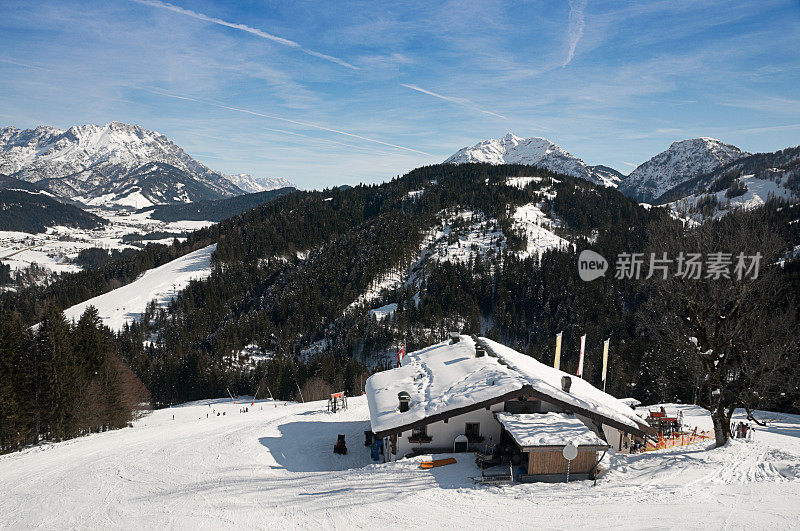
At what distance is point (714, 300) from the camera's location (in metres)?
21.9

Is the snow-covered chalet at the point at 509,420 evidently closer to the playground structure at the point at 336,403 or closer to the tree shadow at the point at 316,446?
the tree shadow at the point at 316,446

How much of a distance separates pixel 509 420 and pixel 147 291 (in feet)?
523

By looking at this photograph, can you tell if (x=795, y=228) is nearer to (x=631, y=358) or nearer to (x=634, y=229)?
(x=634, y=229)

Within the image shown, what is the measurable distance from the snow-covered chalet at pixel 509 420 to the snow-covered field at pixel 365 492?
132 cm

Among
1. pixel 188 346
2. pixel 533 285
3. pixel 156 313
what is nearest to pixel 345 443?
pixel 188 346

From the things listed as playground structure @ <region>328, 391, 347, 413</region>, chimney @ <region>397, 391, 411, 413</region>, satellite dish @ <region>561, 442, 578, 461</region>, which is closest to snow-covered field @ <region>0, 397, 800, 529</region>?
satellite dish @ <region>561, 442, 578, 461</region>

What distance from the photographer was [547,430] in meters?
22.0

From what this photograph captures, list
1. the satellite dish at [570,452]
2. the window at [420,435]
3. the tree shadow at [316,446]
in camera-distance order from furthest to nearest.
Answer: the tree shadow at [316,446]
the window at [420,435]
the satellite dish at [570,452]

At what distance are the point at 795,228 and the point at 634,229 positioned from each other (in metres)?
52.4

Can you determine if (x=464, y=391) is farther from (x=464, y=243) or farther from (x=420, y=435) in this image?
(x=464, y=243)

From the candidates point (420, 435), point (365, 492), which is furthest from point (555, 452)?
point (365, 492)

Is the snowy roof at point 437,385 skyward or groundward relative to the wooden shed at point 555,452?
skyward

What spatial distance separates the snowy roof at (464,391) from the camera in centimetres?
2431
